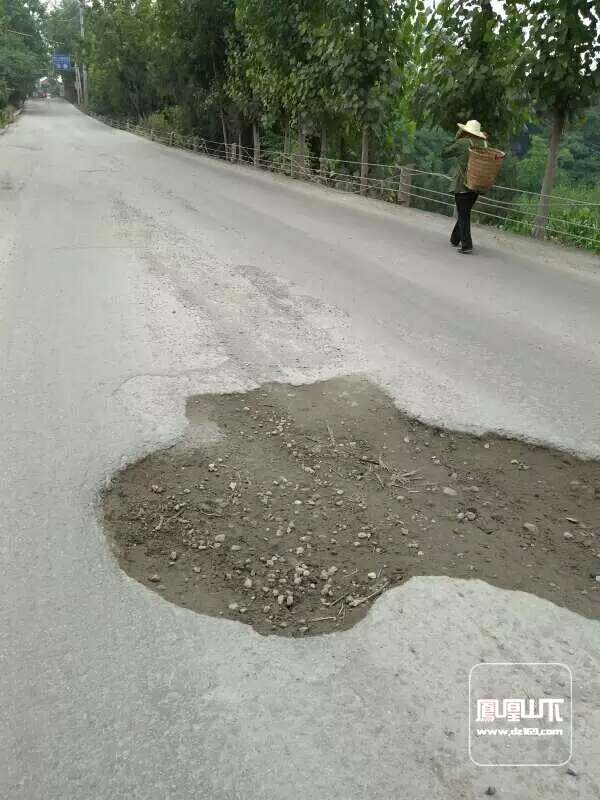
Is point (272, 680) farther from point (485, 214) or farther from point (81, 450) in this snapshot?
point (485, 214)

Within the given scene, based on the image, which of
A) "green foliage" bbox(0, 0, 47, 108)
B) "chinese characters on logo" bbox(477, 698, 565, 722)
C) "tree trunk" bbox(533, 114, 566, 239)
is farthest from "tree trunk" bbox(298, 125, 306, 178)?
"green foliage" bbox(0, 0, 47, 108)

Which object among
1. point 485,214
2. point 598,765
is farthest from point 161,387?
point 485,214

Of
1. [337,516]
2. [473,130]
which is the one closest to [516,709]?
[337,516]

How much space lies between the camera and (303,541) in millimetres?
2906

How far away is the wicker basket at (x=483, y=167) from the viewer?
799 cm

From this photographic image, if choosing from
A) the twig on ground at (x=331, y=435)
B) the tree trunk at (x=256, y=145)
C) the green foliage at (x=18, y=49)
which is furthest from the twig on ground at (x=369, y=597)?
the green foliage at (x=18, y=49)

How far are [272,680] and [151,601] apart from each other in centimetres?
64

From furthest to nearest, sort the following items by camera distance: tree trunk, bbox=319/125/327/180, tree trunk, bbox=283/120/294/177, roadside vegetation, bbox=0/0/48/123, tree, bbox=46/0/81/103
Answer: tree, bbox=46/0/81/103, roadside vegetation, bbox=0/0/48/123, tree trunk, bbox=283/120/294/177, tree trunk, bbox=319/125/327/180

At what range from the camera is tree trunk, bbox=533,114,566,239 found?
31.1 ft

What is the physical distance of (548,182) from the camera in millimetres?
9945

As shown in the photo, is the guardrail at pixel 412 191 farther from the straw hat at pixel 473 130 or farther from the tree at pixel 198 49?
the tree at pixel 198 49

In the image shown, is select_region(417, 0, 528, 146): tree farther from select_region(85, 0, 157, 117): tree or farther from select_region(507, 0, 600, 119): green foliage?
select_region(85, 0, 157, 117): tree

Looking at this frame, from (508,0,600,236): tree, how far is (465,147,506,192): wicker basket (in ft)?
5.55

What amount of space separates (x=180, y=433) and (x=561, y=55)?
7832 millimetres
